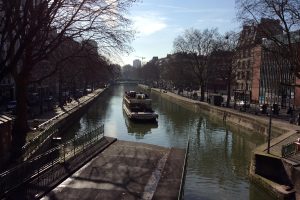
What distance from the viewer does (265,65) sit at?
254 feet

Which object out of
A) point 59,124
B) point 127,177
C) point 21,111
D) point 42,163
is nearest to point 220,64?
point 59,124

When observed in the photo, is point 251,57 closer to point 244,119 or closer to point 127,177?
point 244,119

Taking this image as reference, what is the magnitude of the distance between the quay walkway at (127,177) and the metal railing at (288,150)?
5.27m

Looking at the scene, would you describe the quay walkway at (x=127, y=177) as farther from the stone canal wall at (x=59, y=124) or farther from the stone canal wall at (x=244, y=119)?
the stone canal wall at (x=244, y=119)

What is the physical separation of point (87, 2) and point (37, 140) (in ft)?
29.6

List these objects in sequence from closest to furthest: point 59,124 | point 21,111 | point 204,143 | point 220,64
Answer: point 21,111 < point 59,124 < point 204,143 < point 220,64

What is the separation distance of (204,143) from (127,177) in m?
20.9

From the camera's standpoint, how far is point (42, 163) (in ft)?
62.4

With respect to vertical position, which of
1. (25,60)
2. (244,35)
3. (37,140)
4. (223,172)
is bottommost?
(223,172)

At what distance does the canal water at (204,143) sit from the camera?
23.0m

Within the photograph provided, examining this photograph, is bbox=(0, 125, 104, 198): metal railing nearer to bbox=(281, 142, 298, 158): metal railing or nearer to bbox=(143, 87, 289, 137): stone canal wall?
bbox=(281, 142, 298, 158): metal railing

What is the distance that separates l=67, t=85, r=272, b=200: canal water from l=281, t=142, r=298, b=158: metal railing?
7.81ft

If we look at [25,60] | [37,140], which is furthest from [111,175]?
[25,60]

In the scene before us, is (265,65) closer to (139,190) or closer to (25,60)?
(25,60)
